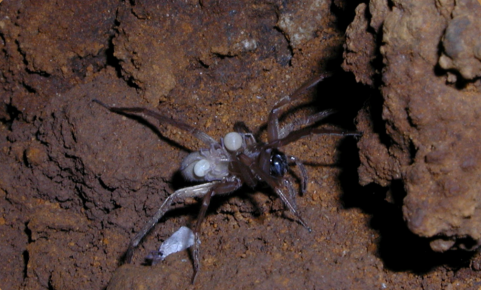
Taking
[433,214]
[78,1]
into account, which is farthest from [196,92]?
[433,214]

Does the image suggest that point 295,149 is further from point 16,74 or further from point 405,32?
point 16,74

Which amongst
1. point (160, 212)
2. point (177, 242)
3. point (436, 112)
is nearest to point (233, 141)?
point (160, 212)

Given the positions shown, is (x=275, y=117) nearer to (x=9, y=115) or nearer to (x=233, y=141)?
(x=233, y=141)

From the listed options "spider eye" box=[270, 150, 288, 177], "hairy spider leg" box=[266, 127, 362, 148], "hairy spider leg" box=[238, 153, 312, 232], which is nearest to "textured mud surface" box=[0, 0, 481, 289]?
"hairy spider leg" box=[238, 153, 312, 232]

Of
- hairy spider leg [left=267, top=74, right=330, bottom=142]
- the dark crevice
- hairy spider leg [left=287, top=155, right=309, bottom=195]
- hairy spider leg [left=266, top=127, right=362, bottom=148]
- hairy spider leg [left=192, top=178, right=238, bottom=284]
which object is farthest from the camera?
the dark crevice

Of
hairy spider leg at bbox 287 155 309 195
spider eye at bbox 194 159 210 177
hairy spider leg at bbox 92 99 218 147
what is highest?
hairy spider leg at bbox 92 99 218 147

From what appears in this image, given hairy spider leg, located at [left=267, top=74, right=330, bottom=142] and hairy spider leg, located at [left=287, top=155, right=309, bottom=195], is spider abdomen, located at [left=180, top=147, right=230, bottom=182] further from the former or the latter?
hairy spider leg, located at [left=287, top=155, right=309, bottom=195]
